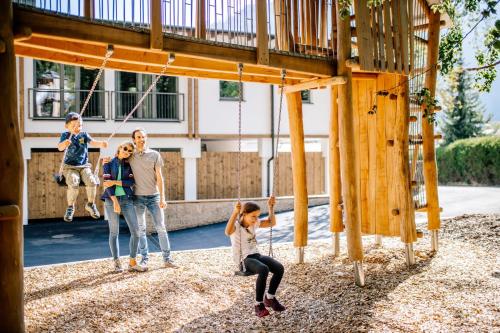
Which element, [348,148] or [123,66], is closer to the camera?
[123,66]

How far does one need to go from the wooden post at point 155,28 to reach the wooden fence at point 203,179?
15369mm

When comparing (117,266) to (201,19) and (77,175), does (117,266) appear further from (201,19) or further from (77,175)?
(201,19)

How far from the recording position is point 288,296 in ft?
24.1

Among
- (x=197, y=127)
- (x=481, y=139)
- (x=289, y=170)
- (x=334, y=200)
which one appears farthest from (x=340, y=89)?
(x=481, y=139)

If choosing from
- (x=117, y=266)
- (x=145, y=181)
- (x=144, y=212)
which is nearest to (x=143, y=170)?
(x=145, y=181)

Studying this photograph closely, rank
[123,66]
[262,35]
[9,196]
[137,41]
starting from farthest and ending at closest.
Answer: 1. [123,66]
2. [262,35]
3. [137,41]
4. [9,196]

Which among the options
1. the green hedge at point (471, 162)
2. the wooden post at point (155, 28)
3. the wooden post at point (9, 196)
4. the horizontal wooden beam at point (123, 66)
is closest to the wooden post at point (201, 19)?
the horizontal wooden beam at point (123, 66)

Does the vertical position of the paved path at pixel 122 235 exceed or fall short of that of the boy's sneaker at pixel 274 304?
it falls short

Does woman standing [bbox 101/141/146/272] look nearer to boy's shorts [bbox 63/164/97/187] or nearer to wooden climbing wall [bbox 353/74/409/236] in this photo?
boy's shorts [bbox 63/164/97/187]

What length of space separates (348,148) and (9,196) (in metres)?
4.56

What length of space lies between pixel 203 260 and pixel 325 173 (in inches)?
620

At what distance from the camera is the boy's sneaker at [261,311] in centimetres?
613

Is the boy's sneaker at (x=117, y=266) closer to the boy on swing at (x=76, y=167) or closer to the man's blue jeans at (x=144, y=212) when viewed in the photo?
the man's blue jeans at (x=144, y=212)

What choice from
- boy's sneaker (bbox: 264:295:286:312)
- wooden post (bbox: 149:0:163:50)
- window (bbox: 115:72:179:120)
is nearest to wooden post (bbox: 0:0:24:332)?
wooden post (bbox: 149:0:163:50)
